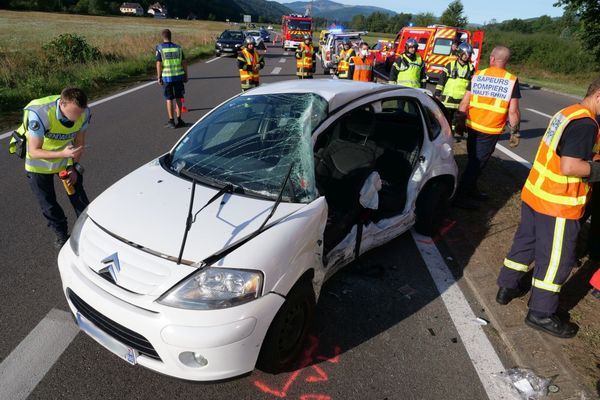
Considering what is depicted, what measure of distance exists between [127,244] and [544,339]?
8.91 feet

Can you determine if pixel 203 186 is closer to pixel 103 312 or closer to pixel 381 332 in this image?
pixel 103 312

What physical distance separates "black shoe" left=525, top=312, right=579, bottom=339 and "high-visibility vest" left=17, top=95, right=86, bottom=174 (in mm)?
3797

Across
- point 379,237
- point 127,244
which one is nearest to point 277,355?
point 127,244

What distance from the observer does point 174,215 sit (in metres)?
2.37

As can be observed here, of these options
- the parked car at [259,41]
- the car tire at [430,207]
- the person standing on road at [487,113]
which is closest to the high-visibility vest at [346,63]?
the parked car at [259,41]

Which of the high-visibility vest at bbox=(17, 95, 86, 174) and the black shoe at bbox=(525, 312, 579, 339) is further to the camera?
the high-visibility vest at bbox=(17, 95, 86, 174)

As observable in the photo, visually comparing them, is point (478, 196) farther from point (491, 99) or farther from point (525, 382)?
point (525, 382)

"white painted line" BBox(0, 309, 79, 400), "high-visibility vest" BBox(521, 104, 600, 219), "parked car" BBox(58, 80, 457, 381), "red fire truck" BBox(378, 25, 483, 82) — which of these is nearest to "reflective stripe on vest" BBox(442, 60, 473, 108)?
"parked car" BBox(58, 80, 457, 381)

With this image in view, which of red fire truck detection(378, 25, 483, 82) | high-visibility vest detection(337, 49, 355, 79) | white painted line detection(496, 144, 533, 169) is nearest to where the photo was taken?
white painted line detection(496, 144, 533, 169)

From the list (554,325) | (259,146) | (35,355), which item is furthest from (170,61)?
(554,325)

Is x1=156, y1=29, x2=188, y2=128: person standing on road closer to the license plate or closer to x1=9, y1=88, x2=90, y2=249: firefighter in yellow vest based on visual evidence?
x1=9, y1=88, x2=90, y2=249: firefighter in yellow vest

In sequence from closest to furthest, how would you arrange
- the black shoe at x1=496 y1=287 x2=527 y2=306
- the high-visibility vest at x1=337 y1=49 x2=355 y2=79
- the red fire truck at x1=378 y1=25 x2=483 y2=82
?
the black shoe at x1=496 y1=287 x2=527 y2=306 → the high-visibility vest at x1=337 y1=49 x2=355 y2=79 → the red fire truck at x1=378 y1=25 x2=483 y2=82

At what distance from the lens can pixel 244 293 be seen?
202 cm

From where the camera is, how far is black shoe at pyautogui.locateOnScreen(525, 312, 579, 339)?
108 inches
